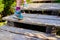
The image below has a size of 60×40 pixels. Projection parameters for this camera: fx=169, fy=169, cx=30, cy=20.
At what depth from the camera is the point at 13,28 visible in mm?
2988

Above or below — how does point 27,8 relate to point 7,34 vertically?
A: above

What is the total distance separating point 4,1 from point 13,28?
1775 mm

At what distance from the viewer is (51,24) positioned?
2523mm

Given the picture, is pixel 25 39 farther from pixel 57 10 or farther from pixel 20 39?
pixel 57 10

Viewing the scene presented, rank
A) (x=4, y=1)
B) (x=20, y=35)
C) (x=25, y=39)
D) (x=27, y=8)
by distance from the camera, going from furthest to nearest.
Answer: (x=4, y=1)
(x=27, y=8)
(x=20, y=35)
(x=25, y=39)

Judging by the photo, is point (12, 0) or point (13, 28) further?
point (12, 0)

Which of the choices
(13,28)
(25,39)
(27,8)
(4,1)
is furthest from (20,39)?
(4,1)

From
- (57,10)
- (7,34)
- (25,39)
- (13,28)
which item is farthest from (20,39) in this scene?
(57,10)

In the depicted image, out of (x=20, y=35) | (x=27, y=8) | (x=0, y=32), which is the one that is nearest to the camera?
(x=20, y=35)

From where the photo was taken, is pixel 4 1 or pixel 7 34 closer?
pixel 7 34

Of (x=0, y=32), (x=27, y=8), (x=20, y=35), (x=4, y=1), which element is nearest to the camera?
(x=20, y=35)

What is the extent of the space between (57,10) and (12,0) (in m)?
1.94

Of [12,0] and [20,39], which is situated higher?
[12,0]

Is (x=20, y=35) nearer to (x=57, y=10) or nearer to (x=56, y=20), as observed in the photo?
(x=56, y=20)
